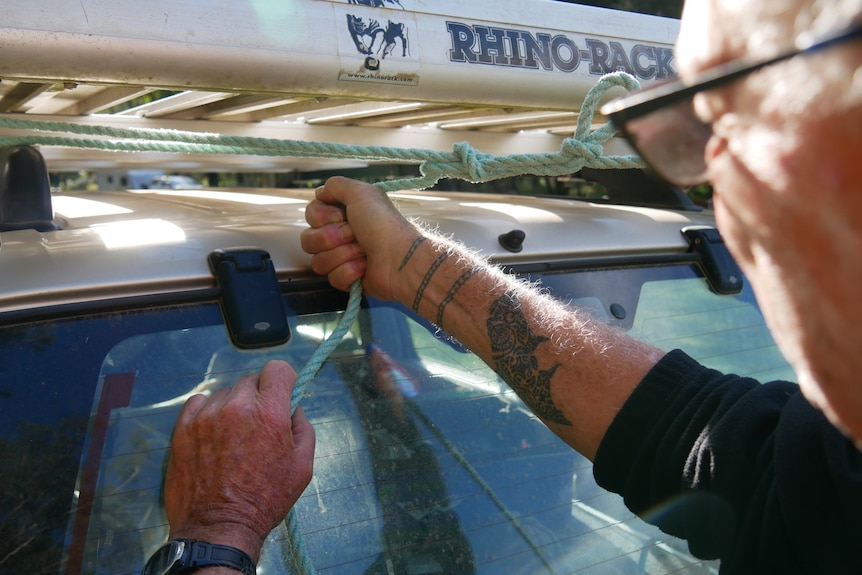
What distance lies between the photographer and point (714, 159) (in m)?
0.86

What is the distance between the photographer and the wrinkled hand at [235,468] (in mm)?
1213

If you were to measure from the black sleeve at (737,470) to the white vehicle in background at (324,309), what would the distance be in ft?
0.77

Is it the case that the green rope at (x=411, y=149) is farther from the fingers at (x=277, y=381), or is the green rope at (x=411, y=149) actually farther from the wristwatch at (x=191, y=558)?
the wristwatch at (x=191, y=558)

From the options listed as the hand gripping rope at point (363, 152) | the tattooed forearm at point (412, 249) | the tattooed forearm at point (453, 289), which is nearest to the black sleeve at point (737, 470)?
the hand gripping rope at point (363, 152)

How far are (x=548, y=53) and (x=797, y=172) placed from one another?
109 cm

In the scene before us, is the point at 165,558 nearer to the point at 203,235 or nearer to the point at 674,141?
the point at 203,235

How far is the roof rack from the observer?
4.15 feet

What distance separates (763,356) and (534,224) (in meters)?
0.71

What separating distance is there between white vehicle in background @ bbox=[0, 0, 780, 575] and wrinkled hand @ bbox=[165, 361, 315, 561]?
61 millimetres

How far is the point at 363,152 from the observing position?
5.29 ft

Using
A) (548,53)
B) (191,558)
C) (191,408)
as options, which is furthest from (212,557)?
(548,53)

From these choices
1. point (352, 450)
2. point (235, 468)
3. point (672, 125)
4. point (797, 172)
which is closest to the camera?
point (797, 172)

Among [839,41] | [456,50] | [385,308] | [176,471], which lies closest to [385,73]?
[456,50]

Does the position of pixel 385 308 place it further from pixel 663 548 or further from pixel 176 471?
pixel 663 548
